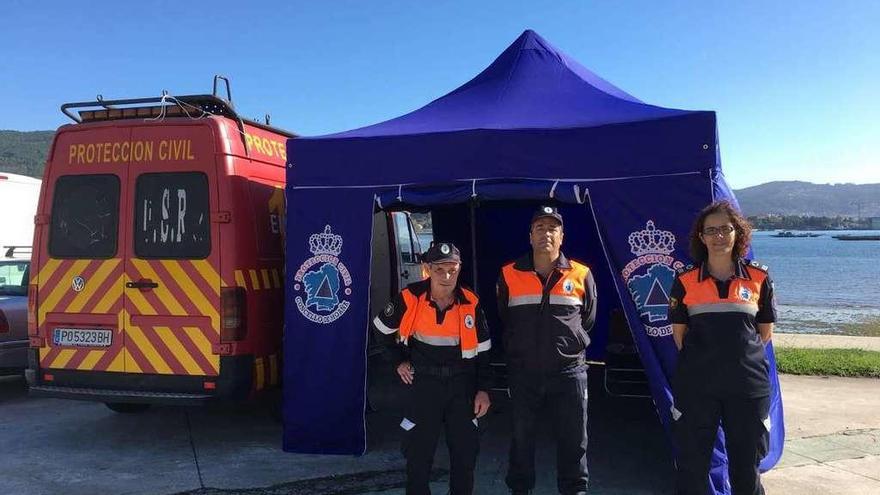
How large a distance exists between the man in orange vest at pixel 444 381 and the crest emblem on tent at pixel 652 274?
1.14 m

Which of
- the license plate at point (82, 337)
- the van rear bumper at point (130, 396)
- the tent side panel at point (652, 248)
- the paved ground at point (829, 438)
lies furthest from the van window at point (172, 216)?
the paved ground at point (829, 438)

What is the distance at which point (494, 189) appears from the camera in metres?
4.41

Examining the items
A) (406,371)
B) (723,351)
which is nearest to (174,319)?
(406,371)

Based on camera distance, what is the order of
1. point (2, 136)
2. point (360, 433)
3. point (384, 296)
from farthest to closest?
point (2, 136) → point (384, 296) → point (360, 433)

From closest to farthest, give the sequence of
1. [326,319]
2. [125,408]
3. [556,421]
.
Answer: [556,421], [326,319], [125,408]

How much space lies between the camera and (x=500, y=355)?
6.32 metres

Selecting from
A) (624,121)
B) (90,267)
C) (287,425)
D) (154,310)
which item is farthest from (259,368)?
(624,121)

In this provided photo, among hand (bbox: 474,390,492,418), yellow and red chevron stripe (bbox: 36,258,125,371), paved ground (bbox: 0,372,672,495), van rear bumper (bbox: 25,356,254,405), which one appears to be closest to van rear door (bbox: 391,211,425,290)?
paved ground (bbox: 0,372,672,495)

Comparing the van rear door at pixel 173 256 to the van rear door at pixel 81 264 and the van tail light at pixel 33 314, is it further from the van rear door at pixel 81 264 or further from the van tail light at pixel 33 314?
the van tail light at pixel 33 314

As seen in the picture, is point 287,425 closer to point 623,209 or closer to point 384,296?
point 384,296

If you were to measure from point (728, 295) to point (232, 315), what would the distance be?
11.1ft

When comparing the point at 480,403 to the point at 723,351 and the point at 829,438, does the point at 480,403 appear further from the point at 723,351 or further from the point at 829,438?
the point at 829,438

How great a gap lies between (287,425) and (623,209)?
2891mm

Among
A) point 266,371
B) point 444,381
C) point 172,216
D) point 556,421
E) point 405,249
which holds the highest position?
point 172,216
